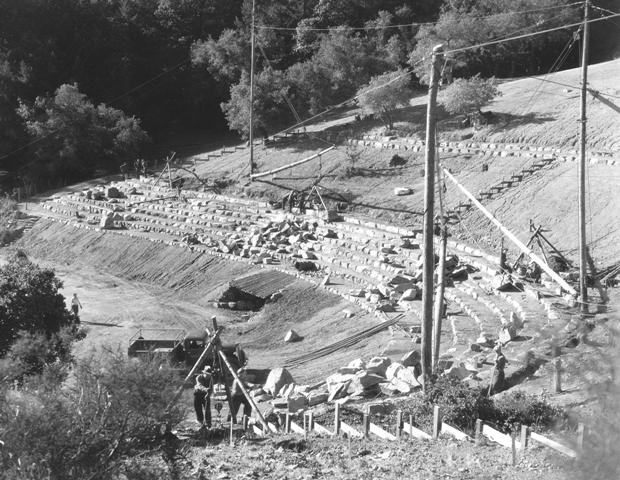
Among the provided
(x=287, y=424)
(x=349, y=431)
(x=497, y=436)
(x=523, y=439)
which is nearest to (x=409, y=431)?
(x=349, y=431)

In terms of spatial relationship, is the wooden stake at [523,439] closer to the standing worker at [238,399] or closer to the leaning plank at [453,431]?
the leaning plank at [453,431]

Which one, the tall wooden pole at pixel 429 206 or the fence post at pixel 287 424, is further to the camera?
the fence post at pixel 287 424

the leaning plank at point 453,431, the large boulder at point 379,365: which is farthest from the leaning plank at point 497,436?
the large boulder at point 379,365

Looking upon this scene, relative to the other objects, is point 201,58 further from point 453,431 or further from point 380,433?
point 453,431

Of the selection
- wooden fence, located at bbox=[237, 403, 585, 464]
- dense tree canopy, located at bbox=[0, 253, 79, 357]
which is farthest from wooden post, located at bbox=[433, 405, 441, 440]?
dense tree canopy, located at bbox=[0, 253, 79, 357]

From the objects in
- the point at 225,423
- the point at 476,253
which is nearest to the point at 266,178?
the point at 476,253

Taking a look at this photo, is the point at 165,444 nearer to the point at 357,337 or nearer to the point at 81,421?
the point at 81,421

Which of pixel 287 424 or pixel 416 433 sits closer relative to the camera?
pixel 416 433
